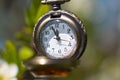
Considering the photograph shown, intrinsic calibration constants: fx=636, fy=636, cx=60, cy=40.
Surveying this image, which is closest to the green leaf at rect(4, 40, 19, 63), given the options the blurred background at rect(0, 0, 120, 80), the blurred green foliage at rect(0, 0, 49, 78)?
the blurred green foliage at rect(0, 0, 49, 78)

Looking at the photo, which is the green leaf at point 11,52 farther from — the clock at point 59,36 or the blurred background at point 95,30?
the blurred background at point 95,30

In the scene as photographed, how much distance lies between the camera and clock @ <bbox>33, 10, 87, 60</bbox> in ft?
5.31

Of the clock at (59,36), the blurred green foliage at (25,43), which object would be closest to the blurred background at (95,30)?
the blurred green foliage at (25,43)

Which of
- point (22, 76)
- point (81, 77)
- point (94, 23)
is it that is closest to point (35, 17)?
point (22, 76)

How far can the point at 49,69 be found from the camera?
164 centimetres

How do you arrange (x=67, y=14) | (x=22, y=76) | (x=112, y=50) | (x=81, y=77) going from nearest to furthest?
(x=67, y=14), (x=22, y=76), (x=81, y=77), (x=112, y=50)

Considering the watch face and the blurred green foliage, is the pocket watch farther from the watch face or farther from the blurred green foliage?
the blurred green foliage

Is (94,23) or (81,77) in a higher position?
(94,23)

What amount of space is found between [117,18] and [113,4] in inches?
4.1

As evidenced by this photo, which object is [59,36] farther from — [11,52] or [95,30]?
[95,30]

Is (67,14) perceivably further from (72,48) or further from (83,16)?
(83,16)

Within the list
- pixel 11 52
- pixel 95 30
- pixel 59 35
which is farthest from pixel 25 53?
pixel 95 30

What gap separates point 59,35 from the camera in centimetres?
164

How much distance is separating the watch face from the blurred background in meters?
1.26
